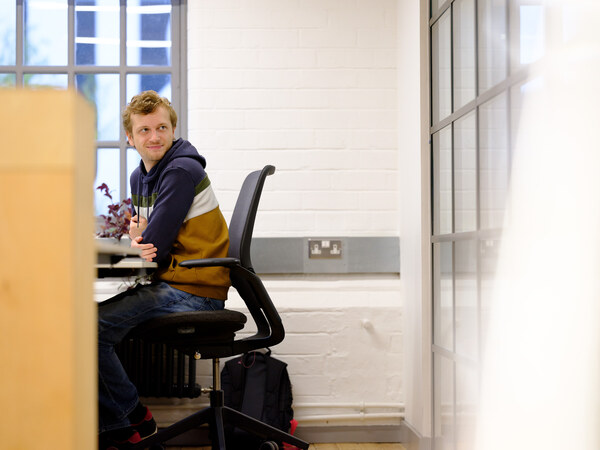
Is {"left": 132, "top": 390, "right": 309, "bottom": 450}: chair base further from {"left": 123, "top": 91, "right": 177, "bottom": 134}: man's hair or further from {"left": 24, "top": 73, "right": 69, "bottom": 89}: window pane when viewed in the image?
{"left": 24, "top": 73, "right": 69, "bottom": 89}: window pane

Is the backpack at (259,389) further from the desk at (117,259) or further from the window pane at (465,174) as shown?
the window pane at (465,174)

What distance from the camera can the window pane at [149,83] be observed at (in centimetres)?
303

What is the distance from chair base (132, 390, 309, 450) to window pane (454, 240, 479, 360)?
2.31 feet

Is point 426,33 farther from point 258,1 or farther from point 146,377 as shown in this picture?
point 146,377

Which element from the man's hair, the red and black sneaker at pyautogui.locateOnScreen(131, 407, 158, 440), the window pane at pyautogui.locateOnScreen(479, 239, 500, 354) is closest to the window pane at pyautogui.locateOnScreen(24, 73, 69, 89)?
the man's hair

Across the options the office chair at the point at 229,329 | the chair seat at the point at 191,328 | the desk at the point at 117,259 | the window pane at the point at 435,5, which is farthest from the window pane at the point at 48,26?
the window pane at the point at 435,5

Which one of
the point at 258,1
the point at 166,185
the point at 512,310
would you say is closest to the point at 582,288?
the point at 512,310

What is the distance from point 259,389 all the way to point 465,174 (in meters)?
1.20

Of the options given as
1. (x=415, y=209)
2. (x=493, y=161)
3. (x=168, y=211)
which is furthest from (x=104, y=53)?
(x=493, y=161)

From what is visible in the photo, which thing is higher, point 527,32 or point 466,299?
point 527,32

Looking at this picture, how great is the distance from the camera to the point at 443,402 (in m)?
2.31

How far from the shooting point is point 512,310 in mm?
1646

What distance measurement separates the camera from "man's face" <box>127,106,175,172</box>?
2352 mm

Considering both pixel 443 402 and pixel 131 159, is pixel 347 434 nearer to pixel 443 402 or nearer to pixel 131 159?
pixel 443 402
